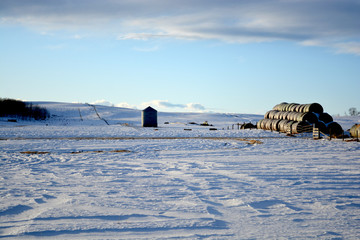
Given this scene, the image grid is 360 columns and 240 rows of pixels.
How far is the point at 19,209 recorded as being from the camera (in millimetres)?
6242

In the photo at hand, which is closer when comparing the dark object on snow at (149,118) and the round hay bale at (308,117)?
the round hay bale at (308,117)

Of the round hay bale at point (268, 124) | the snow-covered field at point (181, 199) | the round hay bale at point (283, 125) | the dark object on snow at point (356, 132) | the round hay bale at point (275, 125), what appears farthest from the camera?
the round hay bale at point (268, 124)

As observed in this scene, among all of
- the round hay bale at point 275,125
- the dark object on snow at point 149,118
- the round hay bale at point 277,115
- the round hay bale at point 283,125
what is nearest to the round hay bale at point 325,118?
the round hay bale at point 283,125

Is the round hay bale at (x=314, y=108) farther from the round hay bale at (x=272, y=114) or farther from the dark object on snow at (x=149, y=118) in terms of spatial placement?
the dark object on snow at (x=149, y=118)

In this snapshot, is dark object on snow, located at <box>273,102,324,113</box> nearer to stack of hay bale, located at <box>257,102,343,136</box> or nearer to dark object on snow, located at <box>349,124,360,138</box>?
stack of hay bale, located at <box>257,102,343,136</box>

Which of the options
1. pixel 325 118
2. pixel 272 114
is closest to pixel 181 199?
pixel 325 118

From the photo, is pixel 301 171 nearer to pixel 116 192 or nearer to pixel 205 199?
pixel 205 199

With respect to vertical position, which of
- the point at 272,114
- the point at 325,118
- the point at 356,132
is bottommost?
the point at 356,132

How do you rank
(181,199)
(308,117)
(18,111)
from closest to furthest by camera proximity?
(181,199) → (308,117) → (18,111)

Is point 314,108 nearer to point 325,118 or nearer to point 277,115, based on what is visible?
point 325,118

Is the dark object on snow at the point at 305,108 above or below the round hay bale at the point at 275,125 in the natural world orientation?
above

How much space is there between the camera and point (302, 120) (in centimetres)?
2634

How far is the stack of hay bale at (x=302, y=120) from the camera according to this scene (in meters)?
26.3

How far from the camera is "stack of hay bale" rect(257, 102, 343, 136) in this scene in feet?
86.4
